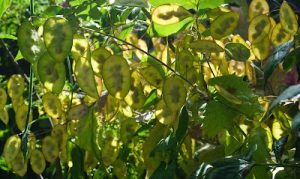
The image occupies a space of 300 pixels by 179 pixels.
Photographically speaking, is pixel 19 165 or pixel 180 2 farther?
pixel 19 165

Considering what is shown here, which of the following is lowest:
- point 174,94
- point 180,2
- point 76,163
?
point 76,163

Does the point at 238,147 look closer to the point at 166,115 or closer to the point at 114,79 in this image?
the point at 166,115

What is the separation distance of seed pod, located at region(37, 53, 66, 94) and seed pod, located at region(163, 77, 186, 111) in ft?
0.47

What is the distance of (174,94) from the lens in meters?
0.77

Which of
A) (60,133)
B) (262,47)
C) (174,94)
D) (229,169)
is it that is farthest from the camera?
(60,133)

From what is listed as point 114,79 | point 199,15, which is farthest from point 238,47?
point 114,79

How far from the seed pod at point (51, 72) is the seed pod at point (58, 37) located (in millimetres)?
33

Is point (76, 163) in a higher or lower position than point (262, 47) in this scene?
lower

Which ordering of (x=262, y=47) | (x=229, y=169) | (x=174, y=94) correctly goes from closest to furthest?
(x=229, y=169)
(x=174, y=94)
(x=262, y=47)

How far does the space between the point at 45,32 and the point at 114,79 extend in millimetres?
110

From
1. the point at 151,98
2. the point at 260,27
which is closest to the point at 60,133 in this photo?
the point at 151,98

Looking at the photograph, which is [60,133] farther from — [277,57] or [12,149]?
[277,57]

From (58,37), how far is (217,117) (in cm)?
26

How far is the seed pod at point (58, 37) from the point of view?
72 cm
